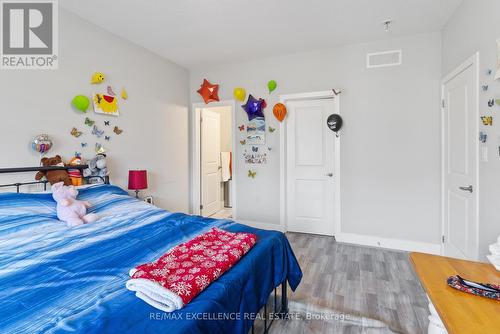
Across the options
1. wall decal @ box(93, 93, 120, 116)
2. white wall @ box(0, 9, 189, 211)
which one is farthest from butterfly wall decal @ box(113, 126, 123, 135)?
wall decal @ box(93, 93, 120, 116)

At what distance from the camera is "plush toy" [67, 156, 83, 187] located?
2.45m

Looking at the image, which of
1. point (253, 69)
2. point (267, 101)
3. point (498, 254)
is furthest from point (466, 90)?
point (253, 69)

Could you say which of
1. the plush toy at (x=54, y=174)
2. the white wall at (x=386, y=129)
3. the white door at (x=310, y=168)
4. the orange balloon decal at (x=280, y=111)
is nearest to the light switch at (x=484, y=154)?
the white wall at (x=386, y=129)

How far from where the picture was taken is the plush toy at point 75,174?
8.03 ft

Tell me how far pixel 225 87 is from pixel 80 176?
2.45m

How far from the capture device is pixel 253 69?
3924 millimetres

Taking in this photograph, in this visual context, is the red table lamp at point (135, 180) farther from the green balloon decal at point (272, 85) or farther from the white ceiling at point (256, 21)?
the green balloon decal at point (272, 85)

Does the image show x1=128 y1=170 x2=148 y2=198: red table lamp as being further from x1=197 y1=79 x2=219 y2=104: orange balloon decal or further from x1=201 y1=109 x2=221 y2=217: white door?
x1=197 y1=79 x2=219 y2=104: orange balloon decal

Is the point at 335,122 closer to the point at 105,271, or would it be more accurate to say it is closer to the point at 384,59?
the point at 384,59

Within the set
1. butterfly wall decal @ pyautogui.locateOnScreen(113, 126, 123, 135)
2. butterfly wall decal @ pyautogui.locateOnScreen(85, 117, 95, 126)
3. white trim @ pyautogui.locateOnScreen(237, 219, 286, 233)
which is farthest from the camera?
white trim @ pyautogui.locateOnScreen(237, 219, 286, 233)

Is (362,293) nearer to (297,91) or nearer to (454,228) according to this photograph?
(454,228)

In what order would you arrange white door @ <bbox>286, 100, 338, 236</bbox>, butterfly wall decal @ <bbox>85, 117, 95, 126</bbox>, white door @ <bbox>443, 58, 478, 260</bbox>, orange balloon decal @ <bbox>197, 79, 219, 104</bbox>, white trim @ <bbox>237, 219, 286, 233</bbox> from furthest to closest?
orange balloon decal @ <bbox>197, 79, 219, 104</bbox> → white trim @ <bbox>237, 219, 286, 233</bbox> → white door @ <bbox>286, 100, 338, 236</bbox> → butterfly wall decal @ <bbox>85, 117, 95, 126</bbox> → white door @ <bbox>443, 58, 478, 260</bbox>

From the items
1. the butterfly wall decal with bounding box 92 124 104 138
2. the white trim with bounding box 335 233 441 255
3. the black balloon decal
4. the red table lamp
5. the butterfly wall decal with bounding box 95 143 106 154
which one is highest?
the black balloon decal

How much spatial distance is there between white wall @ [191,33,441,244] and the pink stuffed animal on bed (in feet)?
9.20
